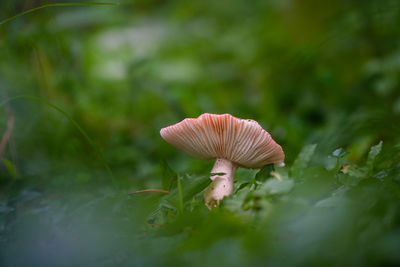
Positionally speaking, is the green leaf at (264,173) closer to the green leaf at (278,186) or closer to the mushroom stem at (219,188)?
the mushroom stem at (219,188)

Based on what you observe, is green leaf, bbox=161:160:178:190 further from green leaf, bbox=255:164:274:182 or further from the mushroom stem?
green leaf, bbox=255:164:274:182

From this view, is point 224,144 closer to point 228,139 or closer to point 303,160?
point 228,139

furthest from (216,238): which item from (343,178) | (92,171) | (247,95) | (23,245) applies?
(247,95)

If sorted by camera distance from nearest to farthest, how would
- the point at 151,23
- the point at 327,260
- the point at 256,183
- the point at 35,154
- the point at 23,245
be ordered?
the point at 327,260
the point at 23,245
the point at 256,183
the point at 35,154
the point at 151,23

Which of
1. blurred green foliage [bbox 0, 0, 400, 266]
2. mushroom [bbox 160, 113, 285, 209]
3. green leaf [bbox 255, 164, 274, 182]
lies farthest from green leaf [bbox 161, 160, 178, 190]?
green leaf [bbox 255, 164, 274, 182]

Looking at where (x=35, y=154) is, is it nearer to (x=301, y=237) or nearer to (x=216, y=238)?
(x=216, y=238)
